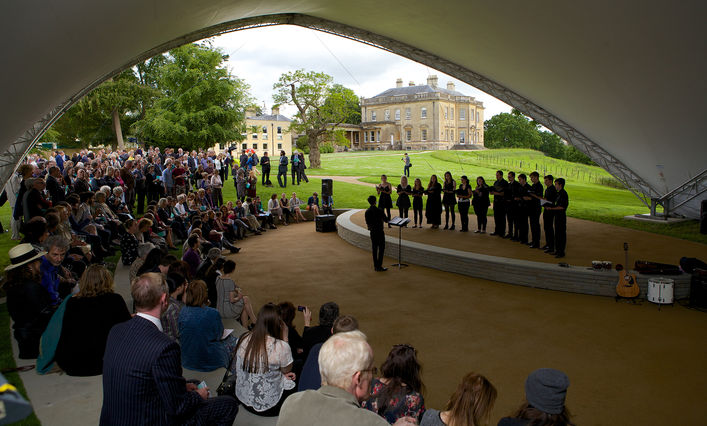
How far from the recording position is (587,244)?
11.9m

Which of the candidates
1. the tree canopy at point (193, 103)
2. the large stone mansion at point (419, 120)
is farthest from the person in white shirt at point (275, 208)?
the large stone mansion at point (419, 120)

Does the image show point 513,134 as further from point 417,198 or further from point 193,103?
point 417,198

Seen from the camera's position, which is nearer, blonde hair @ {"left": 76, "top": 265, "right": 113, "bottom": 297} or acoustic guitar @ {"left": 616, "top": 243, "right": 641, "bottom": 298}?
blonde hair @ {"left": 76, "top": 265, "right": 113, "bottom": 297}

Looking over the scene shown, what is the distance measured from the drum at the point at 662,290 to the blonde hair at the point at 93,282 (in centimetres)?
838

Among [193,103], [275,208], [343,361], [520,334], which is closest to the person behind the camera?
[343,361]

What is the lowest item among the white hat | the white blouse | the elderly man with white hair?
the white blouse

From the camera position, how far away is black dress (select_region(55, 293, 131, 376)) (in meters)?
3.99

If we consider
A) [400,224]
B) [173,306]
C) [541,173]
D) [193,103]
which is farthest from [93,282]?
[541,173]

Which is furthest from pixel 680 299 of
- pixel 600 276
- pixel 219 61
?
pixel 219 61

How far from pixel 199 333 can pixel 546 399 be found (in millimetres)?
3583

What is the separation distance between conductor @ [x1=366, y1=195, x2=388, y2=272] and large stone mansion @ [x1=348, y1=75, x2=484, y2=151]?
5722 centimetres

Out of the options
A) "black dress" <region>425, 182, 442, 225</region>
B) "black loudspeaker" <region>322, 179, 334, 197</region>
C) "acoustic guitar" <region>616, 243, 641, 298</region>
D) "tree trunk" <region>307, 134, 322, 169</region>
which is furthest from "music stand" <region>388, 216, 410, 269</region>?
"tree trunk" <region>307, 134, 322, 169</region>

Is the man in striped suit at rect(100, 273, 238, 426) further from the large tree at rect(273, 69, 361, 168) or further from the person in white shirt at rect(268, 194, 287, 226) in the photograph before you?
the large tree at rect(273, 69, 361, 168)

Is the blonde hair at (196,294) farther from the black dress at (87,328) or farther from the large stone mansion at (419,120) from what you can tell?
the large stone mansion at (419,120)
